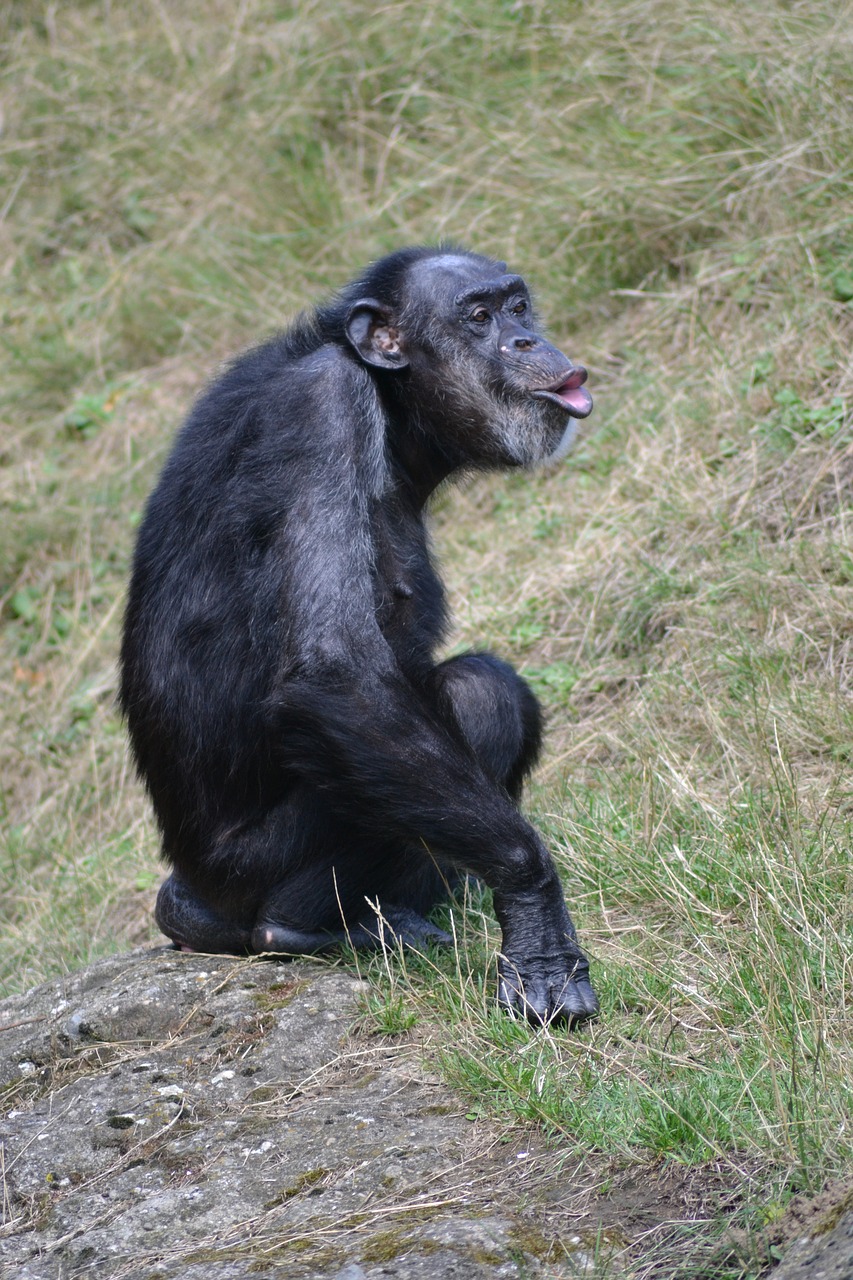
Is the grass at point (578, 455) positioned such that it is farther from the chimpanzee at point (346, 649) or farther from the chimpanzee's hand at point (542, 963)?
the chimpanzee at point (346, 649)

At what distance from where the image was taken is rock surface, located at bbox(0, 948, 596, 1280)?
9.07 feet

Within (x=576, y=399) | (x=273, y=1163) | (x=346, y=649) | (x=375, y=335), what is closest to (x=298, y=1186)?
(x=273, y=1163)

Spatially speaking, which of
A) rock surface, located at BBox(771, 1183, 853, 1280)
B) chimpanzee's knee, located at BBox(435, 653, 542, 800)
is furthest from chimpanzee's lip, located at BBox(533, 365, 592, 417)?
rock surface, located at BBox(771, 1183, 853, 1280)

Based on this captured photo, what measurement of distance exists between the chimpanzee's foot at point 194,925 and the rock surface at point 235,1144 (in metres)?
0.11

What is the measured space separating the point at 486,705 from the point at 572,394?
991mm

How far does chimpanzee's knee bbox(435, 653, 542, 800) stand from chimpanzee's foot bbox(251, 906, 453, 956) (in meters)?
0.52

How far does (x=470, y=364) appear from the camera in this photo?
4332mm

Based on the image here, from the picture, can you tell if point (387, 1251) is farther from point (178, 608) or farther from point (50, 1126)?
point (178, 608)

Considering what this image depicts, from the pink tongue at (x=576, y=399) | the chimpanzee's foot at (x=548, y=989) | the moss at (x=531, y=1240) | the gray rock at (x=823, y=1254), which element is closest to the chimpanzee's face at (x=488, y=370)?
the pink tongue at (x=576, y=399)

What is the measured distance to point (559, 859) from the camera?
445 cm

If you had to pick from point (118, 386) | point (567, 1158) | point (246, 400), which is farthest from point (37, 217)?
point (567, 1158)

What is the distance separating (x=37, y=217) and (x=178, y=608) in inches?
307

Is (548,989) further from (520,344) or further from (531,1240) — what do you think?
(520,344)

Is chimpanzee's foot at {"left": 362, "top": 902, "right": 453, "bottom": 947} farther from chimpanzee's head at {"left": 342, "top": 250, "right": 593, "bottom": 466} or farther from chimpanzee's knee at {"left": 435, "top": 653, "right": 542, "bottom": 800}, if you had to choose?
chimpanzee's head at {"left": 342, "top": 250, "right": 593, "bottom": 466}
